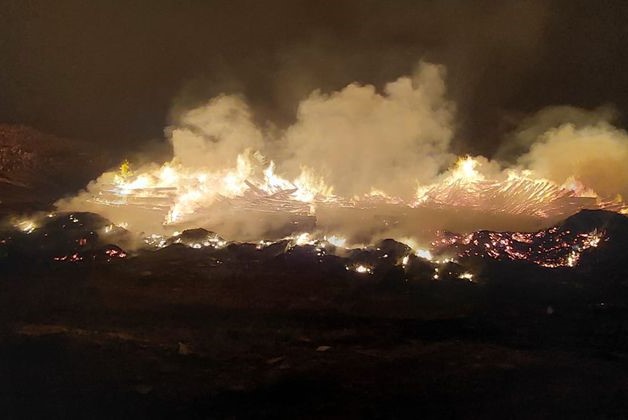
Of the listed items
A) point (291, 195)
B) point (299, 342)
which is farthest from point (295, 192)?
point (299, 342)

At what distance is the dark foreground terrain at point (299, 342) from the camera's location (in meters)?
12.4

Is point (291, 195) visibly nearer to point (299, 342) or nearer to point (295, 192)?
point (295, 192)

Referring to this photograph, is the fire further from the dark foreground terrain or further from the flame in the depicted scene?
the dark foreground terrain

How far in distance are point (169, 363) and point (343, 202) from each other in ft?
41.7

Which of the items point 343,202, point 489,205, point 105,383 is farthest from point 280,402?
point 489,205

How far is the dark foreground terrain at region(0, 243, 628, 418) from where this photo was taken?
1241cm

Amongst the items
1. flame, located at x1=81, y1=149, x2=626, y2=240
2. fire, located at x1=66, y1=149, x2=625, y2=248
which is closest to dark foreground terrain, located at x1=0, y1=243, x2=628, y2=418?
fire, located at x1=66, y1=149, x2=625, y2=248

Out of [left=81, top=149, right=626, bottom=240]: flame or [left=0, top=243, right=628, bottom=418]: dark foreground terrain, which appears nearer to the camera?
[left=0, top=243, right=628, bottom=418]: dark foreground terrain

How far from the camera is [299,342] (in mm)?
14711

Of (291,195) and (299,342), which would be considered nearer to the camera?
(299,342)

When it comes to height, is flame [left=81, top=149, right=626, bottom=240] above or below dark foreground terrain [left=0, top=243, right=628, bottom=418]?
above

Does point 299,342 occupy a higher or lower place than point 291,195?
lower

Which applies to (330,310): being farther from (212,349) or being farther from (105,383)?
(105,383)

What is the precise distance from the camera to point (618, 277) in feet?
63.4
